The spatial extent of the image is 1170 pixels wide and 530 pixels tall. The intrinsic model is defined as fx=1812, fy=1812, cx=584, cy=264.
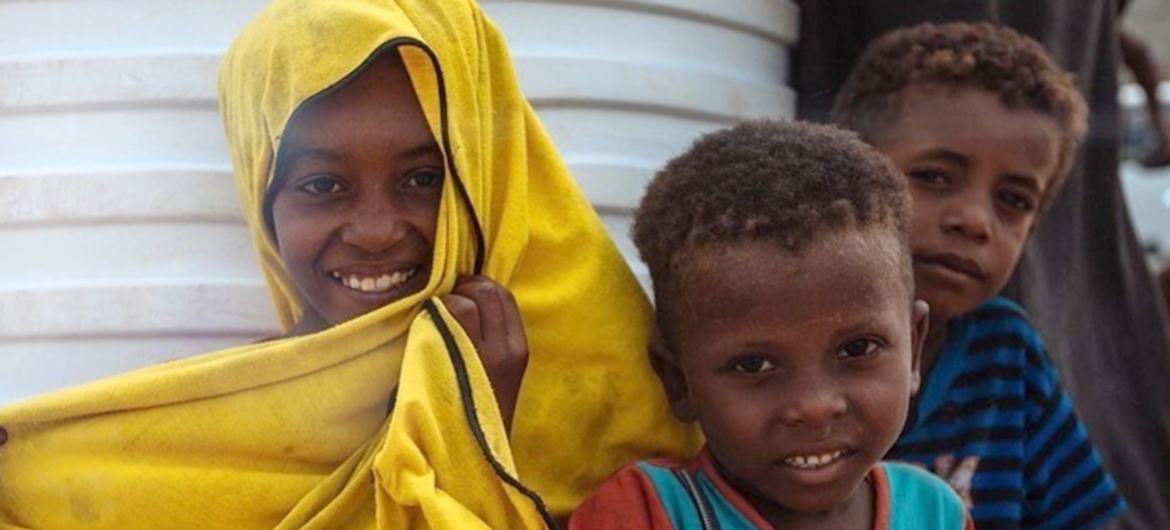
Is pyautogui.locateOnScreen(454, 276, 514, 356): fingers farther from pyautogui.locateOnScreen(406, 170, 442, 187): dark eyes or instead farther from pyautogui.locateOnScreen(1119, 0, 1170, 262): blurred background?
pyautogui.locateOnScreen(1119, 0, 1170, 262): blurred background

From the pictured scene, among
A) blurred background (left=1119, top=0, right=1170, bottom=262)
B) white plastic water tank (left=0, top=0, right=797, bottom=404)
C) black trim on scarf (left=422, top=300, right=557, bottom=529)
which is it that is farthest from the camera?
blurred background (left=1119, top=0, right=1170, bottom=262)

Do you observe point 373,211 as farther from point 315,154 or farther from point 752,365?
point 752,365

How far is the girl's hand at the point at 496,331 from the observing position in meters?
1.77

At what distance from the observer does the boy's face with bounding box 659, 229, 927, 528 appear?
5.58ft

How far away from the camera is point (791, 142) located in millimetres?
1776

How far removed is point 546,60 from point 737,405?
0.59m

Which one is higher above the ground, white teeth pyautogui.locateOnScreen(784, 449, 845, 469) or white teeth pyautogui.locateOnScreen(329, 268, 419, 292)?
white teeth pyautogui.locateOnScreen(329, 268, 419, 292)

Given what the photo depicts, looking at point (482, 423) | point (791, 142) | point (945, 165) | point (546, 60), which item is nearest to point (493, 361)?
point (482, 423)

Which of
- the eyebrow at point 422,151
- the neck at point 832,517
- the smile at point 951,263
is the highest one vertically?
the eyebrow at point 422,151

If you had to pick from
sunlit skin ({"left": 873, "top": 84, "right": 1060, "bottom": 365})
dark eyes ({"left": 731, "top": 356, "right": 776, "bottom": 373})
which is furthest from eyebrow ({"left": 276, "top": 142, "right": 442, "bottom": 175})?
sunlit skin ({"left": 873, "top": 84, "right": 1060, "bottom": 365})

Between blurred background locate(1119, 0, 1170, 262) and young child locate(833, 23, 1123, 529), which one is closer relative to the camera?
young child locate(833, 23, 1123, 529)

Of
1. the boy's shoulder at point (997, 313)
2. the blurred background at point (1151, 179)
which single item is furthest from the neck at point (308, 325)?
the blurred background at point (1151, 179)

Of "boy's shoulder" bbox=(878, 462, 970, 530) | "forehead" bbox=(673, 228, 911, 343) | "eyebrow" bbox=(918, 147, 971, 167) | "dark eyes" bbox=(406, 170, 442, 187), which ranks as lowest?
"boy's shoulder" bbox=(878, 462, 970, 530)

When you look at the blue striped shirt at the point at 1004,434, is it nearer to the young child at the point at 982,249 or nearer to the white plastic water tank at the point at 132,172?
the young child at the point at 982,249
